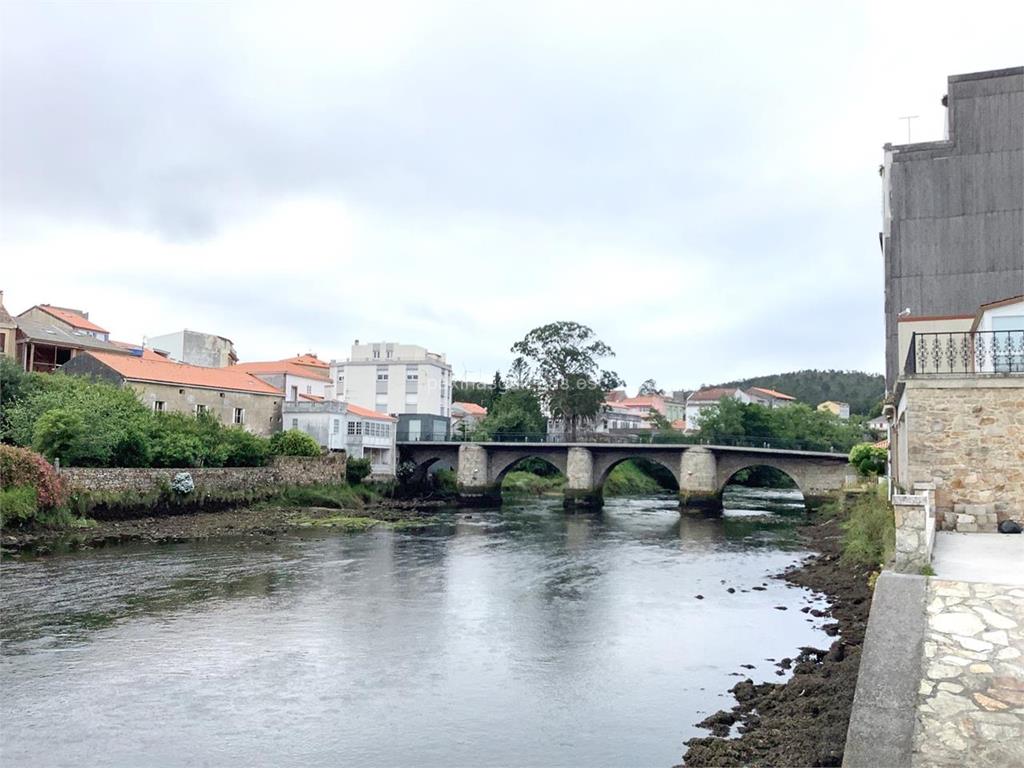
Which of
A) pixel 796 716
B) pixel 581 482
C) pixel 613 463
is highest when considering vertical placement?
pixel 613 463

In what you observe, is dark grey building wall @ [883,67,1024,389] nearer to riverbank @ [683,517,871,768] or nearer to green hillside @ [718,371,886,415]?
riverbank @ [683,517,871,768]

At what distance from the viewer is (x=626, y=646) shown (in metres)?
14.1

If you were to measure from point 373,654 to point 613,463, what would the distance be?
37005 millimetres

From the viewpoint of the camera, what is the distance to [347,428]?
48.2m

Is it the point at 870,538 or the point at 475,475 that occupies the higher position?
the point at 870,538

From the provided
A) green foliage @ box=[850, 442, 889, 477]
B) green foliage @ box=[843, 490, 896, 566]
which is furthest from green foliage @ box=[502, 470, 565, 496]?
green foliage @ box=[843, 490, 896, 566]

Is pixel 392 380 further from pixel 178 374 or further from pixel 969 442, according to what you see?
pixel 969 442

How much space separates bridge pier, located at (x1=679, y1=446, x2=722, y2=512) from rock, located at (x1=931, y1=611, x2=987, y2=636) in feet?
122

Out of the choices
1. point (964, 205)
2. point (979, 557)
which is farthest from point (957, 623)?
point (964, 205)

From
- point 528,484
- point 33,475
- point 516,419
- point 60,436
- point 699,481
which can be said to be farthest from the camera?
point 528,484

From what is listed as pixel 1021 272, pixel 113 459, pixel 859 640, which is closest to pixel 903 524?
pixel 859 640

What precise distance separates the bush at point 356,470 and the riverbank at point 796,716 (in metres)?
33.8

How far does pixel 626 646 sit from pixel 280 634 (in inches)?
245

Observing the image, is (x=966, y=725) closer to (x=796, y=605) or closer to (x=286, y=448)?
(x=796, y=605)
